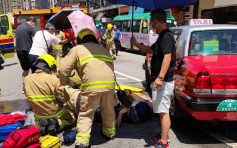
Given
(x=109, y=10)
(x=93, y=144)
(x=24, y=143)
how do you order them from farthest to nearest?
(x=109, y=10)
(x=93, y=144)
(x=24, y=143)

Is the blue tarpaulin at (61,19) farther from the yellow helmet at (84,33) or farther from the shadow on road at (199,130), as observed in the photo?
the shadow on road at (199,130)

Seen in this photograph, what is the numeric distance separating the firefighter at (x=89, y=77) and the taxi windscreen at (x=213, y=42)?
1.59m

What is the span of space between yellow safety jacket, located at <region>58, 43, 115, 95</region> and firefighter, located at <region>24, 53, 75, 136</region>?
0.37m

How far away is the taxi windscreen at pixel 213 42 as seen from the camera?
387cm

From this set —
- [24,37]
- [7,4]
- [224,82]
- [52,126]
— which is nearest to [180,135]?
[224,82]

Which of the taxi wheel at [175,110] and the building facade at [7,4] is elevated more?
the building facade at [7,4]

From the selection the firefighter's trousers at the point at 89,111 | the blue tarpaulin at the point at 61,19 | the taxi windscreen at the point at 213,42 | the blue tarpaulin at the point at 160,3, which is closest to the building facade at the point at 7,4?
the blue tarpaulin at the point at 61,19

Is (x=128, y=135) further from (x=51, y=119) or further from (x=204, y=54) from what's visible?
(x=204, y=54)

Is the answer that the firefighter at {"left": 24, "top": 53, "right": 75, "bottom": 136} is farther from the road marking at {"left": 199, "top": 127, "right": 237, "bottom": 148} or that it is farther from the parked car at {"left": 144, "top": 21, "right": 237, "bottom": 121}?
the road marking at {"left": 199, "top": 127, "right": 237, "bottom": 148}

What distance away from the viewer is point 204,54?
12.5ft

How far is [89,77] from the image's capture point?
3051mm

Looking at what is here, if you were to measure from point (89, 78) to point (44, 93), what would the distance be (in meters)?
0.92

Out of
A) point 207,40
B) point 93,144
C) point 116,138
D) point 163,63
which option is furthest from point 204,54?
point 93,144

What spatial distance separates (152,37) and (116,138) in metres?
10.2
